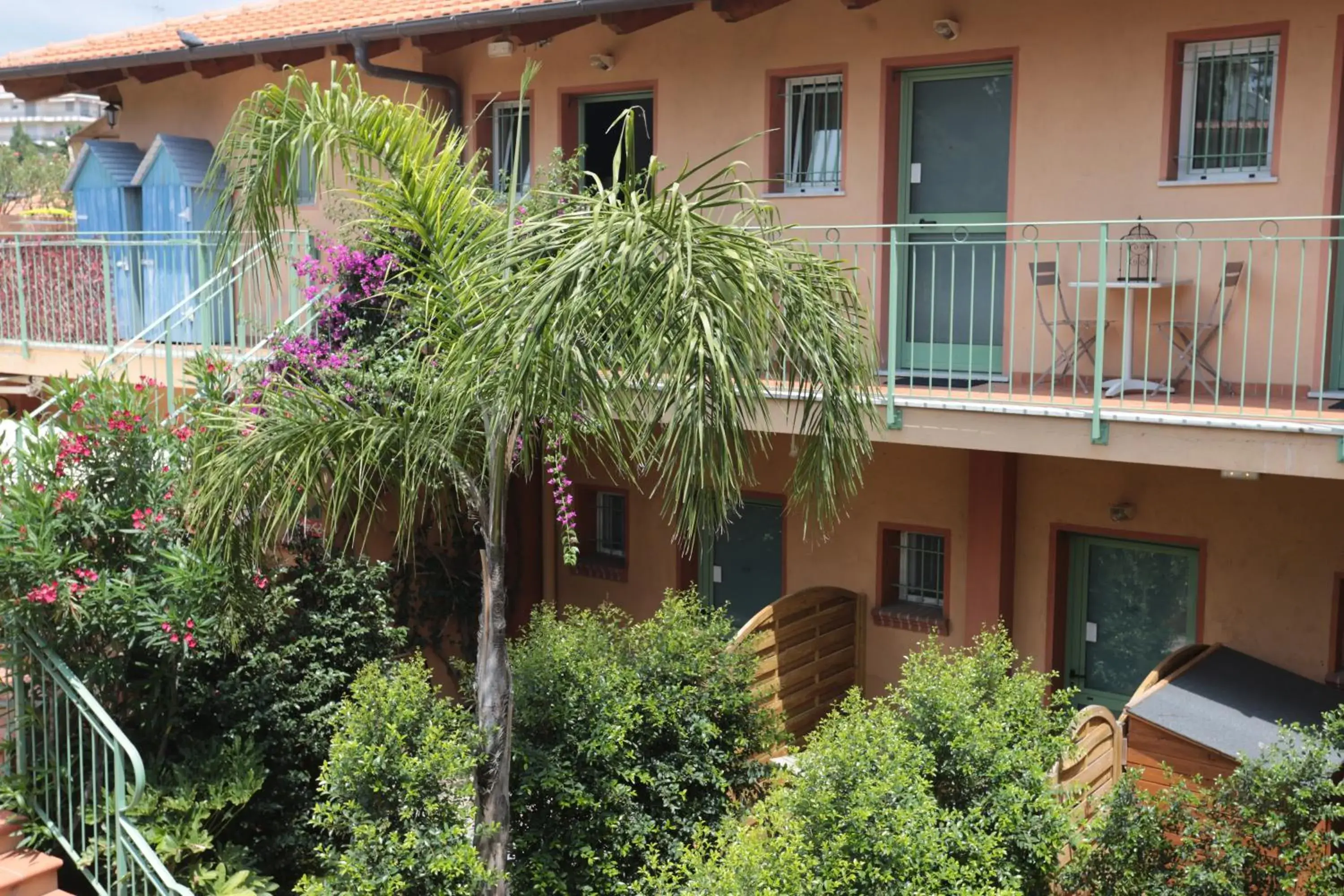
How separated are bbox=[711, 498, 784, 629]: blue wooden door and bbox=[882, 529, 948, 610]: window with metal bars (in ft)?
3.33

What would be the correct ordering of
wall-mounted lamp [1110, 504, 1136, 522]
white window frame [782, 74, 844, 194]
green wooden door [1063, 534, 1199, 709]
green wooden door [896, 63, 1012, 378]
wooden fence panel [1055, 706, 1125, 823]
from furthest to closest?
white window frame [782, 74, 844, 194], green wooden door [896, 63, 1012, 378], green wooden door [1063, 534, 1199, 709], wall-mounted lamp [1110, 504, 1136, 522], wooden fence panel [1055, 706, 1125, 823]

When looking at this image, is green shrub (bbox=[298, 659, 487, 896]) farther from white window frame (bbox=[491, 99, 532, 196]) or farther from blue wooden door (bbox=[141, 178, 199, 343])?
white window frame (bbox=[491, 99, 532, 196])

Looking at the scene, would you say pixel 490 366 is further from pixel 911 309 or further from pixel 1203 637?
pixel 1203 637

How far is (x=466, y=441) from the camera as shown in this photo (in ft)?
21.9

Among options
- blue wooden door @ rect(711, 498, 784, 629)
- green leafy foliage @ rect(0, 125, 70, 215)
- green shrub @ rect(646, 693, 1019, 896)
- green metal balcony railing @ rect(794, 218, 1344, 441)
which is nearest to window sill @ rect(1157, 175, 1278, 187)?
green metal balcony railing @ rect(794, 218, 1344, 441)

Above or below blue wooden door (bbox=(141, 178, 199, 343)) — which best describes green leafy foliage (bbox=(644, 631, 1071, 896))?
below

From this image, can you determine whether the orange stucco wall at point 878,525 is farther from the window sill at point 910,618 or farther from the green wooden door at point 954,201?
the green wooden door at point 954,201

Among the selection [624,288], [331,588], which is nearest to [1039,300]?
[624,288]

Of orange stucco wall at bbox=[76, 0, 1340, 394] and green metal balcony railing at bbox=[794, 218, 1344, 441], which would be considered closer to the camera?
green metal balcony railing at bbox=[794, 218, 1344, 441]

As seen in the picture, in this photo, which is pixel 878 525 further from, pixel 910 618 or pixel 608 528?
pixel 608 528

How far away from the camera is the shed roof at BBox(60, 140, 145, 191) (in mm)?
14094

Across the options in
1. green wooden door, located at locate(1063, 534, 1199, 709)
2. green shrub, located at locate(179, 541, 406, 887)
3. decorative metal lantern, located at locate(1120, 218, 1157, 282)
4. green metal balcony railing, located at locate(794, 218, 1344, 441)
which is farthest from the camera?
green wooden door, located at locate(1063, 534, 1199, 709)

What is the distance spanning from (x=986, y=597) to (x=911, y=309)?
2.29 metres

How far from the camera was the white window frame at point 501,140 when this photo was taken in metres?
11.8
